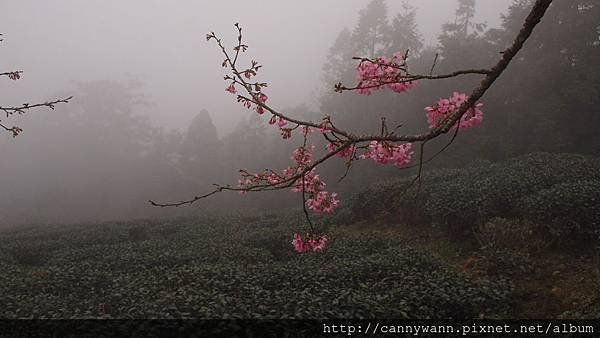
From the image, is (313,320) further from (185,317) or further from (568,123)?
(568,123)

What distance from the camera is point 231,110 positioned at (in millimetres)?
76750

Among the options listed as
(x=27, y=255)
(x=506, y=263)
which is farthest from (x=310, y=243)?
(x=27, y=255)

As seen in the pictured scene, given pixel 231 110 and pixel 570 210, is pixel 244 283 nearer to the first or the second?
pixel 570 210

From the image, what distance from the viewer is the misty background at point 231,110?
20.6m

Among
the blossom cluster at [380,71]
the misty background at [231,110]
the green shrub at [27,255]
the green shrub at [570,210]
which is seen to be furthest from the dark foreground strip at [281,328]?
the misty background at [231,110]

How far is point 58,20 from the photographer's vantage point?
4574 inches

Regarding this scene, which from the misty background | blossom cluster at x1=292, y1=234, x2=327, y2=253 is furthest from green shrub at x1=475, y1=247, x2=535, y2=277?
the misty background

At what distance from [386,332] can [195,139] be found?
121ft

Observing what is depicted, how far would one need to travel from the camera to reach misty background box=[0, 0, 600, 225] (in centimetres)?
2057

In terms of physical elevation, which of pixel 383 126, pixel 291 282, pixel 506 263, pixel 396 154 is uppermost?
pixel 383 126

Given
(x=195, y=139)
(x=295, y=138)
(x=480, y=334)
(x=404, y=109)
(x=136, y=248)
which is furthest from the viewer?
(x=195, y=139)

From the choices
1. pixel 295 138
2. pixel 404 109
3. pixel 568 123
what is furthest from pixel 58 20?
pixel 568 123

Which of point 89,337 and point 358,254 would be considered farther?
point 358,254

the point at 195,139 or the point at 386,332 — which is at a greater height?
the point at 195,139
